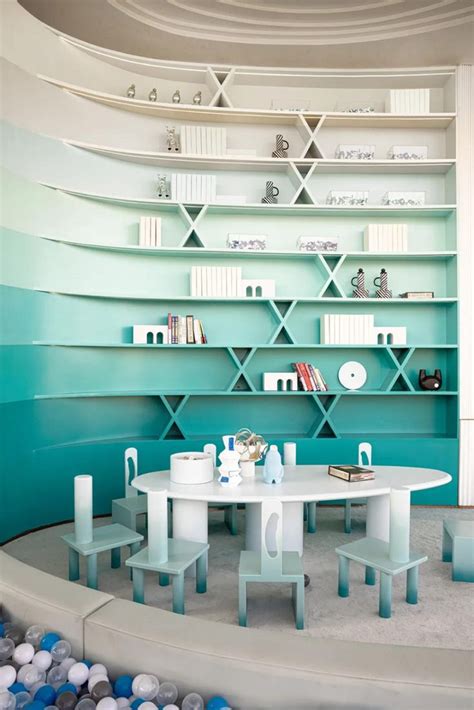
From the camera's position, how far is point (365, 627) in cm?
217

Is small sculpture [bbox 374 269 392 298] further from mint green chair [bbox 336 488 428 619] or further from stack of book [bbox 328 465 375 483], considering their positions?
mint green chair [bbox 336 488 428 619]

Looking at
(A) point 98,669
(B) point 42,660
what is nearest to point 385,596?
(A) point 98,669

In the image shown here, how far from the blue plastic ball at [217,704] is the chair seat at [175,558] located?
847mm

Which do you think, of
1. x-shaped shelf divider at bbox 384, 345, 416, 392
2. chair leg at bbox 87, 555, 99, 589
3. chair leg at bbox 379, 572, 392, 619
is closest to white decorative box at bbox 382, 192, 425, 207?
x-shaped shelf divider at bbox 384, 345, 416, 392

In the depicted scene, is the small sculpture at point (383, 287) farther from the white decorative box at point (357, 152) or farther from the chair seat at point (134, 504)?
the chair seat at point (134, 504)

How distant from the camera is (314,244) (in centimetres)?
425

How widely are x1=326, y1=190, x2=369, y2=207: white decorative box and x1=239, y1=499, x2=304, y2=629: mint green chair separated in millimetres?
2882

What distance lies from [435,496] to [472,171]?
2672 millimetres

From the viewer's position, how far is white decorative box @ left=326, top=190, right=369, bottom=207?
423 cm

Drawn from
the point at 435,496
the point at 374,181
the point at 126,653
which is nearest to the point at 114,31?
the point at 374,181

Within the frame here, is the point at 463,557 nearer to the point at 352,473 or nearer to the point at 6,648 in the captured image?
the point at 352,473

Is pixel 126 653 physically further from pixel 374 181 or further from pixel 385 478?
pixel 374 181

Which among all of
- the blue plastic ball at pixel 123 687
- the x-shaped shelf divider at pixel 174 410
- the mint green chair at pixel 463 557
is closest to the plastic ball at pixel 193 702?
the blue plastic ball at pixel 123 687

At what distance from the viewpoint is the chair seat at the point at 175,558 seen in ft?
7.08
